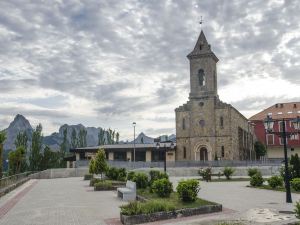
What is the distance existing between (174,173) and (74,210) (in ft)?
99.3

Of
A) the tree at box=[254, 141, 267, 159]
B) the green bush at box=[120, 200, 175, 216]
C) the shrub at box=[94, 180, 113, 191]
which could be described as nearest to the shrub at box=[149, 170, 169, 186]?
the shrub at box=[94, 180, 113, 191]

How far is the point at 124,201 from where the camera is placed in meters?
18.8

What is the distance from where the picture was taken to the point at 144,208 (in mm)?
13031

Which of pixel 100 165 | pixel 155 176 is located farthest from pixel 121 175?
pixel 155 176

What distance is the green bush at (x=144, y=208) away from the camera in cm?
1269

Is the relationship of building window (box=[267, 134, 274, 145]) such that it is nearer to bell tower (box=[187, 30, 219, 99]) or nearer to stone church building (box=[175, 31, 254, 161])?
stone church building (box=[175, 31, 254, 161])

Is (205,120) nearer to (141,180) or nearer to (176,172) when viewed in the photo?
(176,172)

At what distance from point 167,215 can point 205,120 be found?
4844cm

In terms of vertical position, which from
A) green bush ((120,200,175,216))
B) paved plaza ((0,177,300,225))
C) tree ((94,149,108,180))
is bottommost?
paved plaza ((0,177,300,225))

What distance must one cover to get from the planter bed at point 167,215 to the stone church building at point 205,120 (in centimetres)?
4446

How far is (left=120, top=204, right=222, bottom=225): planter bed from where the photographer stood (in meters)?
12.4

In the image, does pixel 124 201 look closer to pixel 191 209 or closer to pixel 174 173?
pixel 191 209

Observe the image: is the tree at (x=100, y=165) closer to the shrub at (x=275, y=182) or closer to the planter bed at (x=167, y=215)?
the shrub at (x=275, y=182)

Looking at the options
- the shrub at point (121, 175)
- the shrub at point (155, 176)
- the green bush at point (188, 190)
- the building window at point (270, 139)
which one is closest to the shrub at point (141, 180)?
the shrub at point (155, 176)
